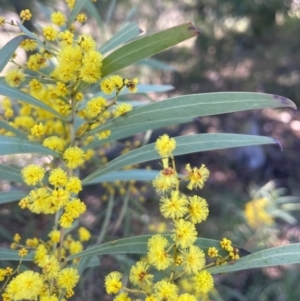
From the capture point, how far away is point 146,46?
2.24 ft

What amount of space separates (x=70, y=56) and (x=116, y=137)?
1.12ft

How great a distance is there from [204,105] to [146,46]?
133 mm

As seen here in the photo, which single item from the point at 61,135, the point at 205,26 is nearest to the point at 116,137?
the point at 61,135

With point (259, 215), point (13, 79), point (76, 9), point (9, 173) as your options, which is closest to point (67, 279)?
point (9, 173)

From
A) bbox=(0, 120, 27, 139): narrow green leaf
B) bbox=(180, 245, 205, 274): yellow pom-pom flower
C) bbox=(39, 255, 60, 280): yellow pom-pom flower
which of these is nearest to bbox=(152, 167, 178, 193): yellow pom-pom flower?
bbox=(180, 245, 205, 274): yellow pom-pom flower

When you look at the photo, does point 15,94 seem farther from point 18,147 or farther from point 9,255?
point 9,255

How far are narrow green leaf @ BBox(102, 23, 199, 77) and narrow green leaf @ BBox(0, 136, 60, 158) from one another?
16cm

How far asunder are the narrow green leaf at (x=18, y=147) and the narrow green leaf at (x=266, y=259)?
13.1 inches

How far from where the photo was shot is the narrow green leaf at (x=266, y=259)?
64cm

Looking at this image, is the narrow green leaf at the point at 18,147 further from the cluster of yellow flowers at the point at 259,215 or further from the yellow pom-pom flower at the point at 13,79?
the cluster of yellow flowers at the point at 259,215

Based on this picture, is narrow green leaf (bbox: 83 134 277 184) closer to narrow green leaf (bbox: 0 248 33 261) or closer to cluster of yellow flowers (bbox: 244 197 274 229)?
narrow green leaf (bbox: 0 248 33 261)

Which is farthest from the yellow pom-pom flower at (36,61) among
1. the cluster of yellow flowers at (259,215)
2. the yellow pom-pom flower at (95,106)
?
the cluster of yellow flowers at (259,215)

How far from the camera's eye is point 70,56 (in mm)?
666

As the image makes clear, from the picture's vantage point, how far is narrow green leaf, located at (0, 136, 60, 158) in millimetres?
653
